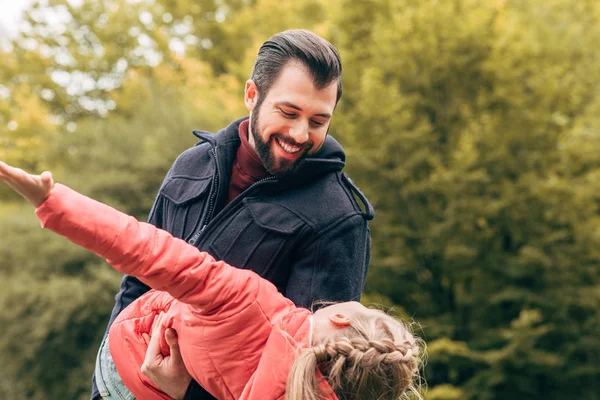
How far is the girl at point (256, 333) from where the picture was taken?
1.85 meters

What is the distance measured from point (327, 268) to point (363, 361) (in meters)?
Answer: 0.30

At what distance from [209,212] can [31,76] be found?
15.9 meters

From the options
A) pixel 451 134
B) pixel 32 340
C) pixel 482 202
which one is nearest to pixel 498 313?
pixel 482 202

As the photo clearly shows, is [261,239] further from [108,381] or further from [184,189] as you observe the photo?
[108,381]

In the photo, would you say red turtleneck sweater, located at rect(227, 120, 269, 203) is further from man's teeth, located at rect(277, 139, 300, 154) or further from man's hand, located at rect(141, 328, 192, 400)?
man's hand, located at rect(141, 328, 192, 400)

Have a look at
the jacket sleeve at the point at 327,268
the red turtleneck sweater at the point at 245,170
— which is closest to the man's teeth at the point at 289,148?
the red turtleneck sweater at the point at 245,170

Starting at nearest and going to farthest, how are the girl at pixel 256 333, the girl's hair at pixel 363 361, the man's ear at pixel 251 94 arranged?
the girl at pixel 256 333 < the girl's hair at pixel 363 361 < the man's ear at pixel 251 94

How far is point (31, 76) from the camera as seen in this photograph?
56.2 feet

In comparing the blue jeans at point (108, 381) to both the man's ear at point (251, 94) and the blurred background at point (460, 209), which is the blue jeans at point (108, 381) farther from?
the blurred background at point (460, 209)

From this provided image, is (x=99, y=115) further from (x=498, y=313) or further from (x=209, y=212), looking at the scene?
(x=209, y=212)

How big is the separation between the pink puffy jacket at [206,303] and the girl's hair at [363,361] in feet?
0.14

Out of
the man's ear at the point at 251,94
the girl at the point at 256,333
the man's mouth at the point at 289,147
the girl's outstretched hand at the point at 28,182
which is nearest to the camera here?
the girl's outstretched hand at the point at 28,182

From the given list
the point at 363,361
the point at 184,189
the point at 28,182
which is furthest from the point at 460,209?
the point at 28,182

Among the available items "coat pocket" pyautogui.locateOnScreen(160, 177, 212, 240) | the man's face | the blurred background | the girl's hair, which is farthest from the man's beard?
the blurred background
